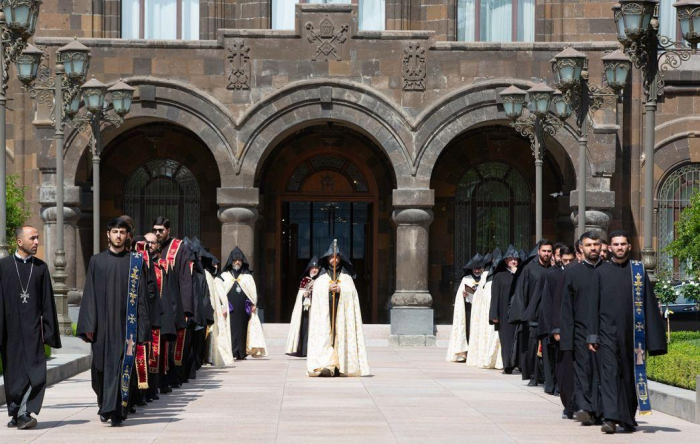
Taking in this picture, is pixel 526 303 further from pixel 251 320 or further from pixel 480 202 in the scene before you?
pixel 480 202

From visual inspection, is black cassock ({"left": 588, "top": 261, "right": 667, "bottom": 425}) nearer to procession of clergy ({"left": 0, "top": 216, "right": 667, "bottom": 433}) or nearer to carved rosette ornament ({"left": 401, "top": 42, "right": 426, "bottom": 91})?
procession of clergy ({"left": 0, "top": 216, "right": 667, "bottom": 433})

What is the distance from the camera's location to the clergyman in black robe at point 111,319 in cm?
1338

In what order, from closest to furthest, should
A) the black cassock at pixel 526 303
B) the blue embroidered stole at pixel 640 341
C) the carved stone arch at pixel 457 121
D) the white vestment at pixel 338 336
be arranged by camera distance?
1. the blue embroidered stole at pixel 640 341
2. the black cassock at pixel 526 303
3. the white vestment at pixel 338 336
4. the carved stone arch at pixel 457 121

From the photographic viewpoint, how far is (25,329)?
13.4 meters

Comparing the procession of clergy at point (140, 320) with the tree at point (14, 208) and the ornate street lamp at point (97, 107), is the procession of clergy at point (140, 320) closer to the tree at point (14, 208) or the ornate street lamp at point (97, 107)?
the ornate street lamp at point (97, 107)

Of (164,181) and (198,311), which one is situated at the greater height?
(164,181)

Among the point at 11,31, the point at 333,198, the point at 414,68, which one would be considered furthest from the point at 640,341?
the point at 333,198

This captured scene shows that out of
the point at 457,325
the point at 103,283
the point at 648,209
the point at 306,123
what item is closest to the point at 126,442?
the point at 103,283

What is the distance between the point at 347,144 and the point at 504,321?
10.4 m

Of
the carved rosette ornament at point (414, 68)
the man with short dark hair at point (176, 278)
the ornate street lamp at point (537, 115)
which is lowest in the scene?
the man with short dark hair at point (176, 278)

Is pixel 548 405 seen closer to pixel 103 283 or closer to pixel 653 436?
pixel 653 436

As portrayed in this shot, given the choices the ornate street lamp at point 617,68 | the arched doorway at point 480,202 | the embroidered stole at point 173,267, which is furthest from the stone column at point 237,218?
the embroidered stole at point 173,267

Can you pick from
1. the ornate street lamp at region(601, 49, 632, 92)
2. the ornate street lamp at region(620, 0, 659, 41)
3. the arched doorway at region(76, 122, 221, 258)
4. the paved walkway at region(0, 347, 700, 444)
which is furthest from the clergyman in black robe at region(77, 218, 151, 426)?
the arched doorway at region(76, 122, 221, 258)

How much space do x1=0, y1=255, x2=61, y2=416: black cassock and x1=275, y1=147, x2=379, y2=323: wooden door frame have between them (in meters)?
17.1
